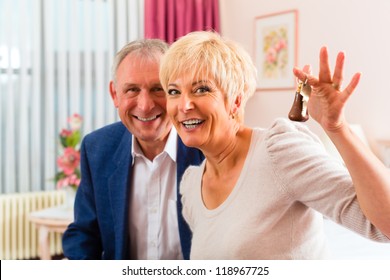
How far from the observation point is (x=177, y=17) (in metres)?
3.05

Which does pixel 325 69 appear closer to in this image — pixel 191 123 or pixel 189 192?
pixel 191 123

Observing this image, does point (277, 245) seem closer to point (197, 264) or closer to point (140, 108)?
point (197, 264)

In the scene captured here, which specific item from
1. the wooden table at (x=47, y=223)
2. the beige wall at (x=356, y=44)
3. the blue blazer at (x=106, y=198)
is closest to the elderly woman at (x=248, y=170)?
the blue blazer at (x=106, y=198)

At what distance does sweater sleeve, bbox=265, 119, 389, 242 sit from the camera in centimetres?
63

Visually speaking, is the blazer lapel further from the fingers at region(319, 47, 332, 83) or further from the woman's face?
the fingers at region(319, 47, 332, 83)

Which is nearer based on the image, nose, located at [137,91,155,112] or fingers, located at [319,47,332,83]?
fingers, located at [319,47,332,83]

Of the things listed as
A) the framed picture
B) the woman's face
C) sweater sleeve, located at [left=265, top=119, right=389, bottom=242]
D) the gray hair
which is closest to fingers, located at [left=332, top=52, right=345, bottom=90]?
sweater sleeve, located at [left=265, top=119, right=389, bottom=242]

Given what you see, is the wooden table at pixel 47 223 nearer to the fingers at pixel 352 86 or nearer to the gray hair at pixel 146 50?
the gray hair at pixel 146 50

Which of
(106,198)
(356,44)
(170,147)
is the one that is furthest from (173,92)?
(356,44)

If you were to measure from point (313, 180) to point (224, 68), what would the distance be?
238 millimetres

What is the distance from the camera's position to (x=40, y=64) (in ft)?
8.78

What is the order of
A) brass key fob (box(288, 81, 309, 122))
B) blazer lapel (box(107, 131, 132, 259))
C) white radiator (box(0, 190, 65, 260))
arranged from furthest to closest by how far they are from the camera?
white radiator (box(0, 190, 65, 260)) → blazer lapel (box(107, 131, 132, 259)) → brass key fob (box(288, 81, 309, 122))

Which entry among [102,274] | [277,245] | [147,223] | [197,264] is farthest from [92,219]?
[277,245]

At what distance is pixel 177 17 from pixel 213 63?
93.7 inches
